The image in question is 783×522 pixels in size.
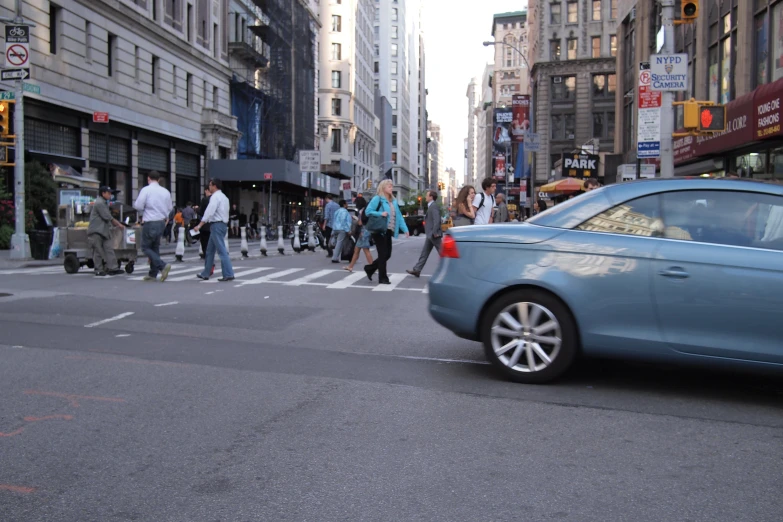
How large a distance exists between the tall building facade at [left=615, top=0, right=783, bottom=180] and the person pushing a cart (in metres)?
12.0

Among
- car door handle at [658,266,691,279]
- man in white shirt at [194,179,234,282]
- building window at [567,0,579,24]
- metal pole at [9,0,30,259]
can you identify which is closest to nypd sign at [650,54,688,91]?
man in white shirt at [194,179,234,282]

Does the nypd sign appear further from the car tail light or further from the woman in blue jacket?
the car tail light

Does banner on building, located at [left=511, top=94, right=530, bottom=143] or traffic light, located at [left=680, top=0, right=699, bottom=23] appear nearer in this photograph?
traffic light, located at [left=680, top=0, right=699, bottom=23]

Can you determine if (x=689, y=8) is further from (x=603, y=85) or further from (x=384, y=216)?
(x=603, y=85)

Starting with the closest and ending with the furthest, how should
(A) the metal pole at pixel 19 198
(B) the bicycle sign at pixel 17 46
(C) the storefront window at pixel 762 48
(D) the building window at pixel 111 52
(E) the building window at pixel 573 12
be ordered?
(B) the bicycle sign at pixel 17 46
(C) the storefront window at pixel 762 48
(A) the metal pole at pixel 19 198
(D) the building window at pixel 111 52
(E) the building window at pixel 573 12

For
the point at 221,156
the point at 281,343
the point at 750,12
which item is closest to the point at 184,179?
the point at 221,156

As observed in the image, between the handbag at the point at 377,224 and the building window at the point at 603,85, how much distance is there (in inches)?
2245

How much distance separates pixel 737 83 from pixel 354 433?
813 inches

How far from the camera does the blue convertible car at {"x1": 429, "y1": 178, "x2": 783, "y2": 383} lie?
551 centimetres

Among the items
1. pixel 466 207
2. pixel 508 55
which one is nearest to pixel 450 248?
pixel 466 207

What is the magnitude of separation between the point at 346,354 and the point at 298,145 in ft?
184

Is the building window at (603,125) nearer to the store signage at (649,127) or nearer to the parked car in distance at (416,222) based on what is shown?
the parked car in distance at (416,222)

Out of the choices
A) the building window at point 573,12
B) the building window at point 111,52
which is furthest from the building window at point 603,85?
the building window at point 111,52

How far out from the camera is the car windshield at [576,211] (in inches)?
242
